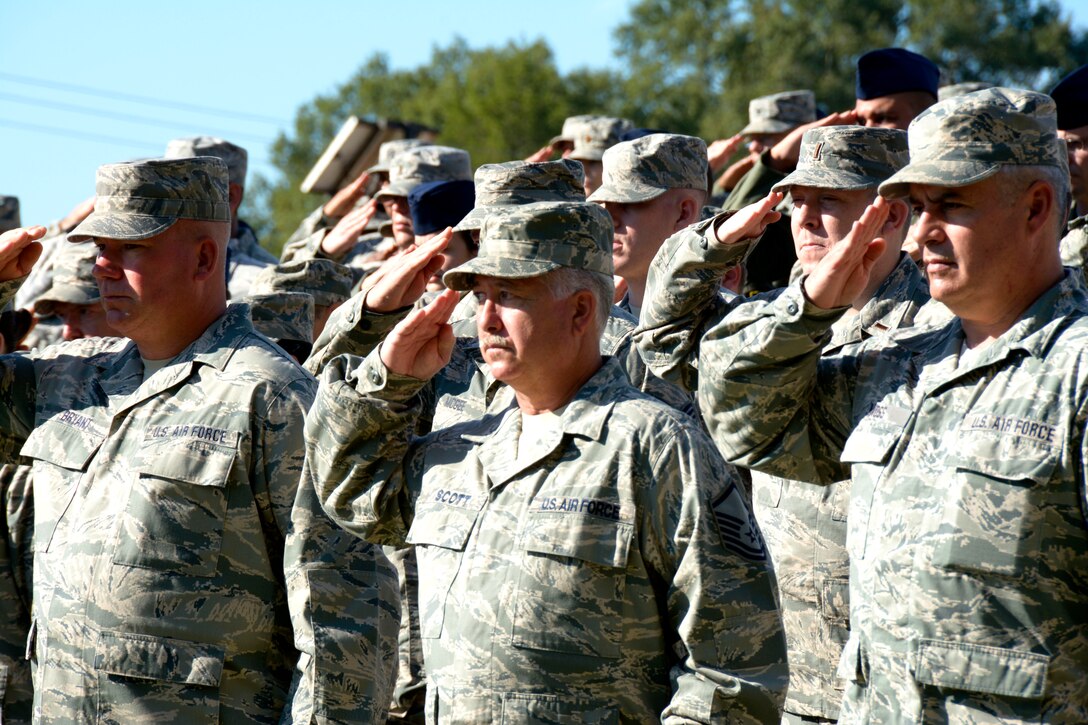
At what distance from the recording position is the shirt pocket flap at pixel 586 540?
391 cm

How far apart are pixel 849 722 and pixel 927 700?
0.32m

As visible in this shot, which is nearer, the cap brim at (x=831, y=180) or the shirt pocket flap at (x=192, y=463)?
the shirt pocket flap at (x=192, y=463)

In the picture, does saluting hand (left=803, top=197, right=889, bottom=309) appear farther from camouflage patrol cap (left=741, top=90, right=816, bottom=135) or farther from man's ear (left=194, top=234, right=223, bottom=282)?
camouflage patrol cap (left=741, top=90, right=816, bottom=135)

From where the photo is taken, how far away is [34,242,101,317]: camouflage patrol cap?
23.7 ft

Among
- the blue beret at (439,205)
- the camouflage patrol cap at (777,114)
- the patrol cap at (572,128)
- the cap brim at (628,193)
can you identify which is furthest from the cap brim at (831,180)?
the patrol cap at (572,128)

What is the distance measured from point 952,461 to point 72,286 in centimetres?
480

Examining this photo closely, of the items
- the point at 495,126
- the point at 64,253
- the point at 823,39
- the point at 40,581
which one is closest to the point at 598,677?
the point at 40,581

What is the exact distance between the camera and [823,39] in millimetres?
46812

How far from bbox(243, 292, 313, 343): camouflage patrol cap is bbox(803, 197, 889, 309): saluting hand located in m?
3.32

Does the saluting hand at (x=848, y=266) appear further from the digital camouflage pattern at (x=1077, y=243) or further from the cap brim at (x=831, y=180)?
the digital camouflage pattern at (x=1077, y=243)

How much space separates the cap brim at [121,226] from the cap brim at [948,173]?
8.21 ft

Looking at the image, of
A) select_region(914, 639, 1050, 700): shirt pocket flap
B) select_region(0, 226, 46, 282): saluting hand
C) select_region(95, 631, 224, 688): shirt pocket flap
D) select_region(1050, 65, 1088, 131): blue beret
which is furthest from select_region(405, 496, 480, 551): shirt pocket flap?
select_region(1050, 65, 1088, 131): blue beret

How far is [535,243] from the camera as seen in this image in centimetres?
Answer: 420

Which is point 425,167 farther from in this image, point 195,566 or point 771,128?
point 195,566
